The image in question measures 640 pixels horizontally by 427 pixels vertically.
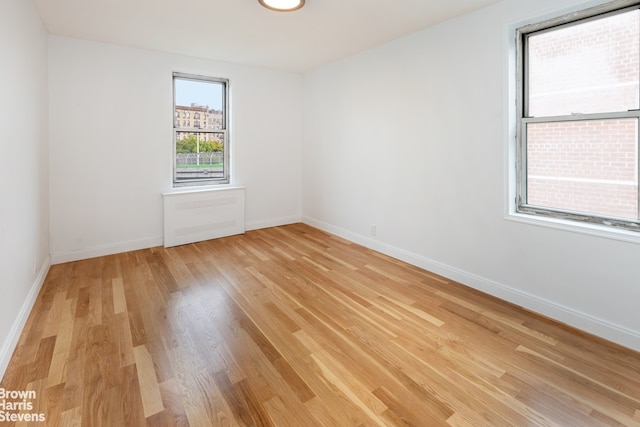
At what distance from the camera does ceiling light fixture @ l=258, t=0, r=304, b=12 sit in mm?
2684

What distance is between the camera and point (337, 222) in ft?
16.3

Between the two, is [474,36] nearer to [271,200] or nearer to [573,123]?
[573,123]

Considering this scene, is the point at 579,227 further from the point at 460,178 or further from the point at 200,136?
the point at 200,136

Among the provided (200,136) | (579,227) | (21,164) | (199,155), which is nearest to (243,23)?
(200,136)

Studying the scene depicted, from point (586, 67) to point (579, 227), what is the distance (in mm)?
1193

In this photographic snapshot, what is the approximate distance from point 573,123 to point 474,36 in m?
1.16

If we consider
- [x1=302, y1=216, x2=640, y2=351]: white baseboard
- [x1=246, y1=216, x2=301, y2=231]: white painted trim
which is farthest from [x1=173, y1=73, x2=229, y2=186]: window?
[x1=302, y1=216, x2=640, y2=351]: white baseboard

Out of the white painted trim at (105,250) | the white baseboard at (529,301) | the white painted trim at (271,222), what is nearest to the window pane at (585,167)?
the white baseboard at (529,301)

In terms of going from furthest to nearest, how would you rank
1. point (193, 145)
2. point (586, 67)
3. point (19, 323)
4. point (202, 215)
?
1. point (193, 145)
2. point (202, 215)
3. point (586, 67)
4. point (19, 323)

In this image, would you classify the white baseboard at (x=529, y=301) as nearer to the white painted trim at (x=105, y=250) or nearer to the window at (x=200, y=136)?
the window at (x=200, y=136)

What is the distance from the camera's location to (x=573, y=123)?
98.1 inches

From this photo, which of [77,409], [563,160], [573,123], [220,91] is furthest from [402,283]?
[220,91]

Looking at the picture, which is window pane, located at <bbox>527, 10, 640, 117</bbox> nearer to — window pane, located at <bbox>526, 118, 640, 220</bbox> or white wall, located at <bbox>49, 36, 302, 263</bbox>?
window pane, located at <bbox>526, 118, 640, 220</bbox>

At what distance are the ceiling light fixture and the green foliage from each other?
2.50 metres
